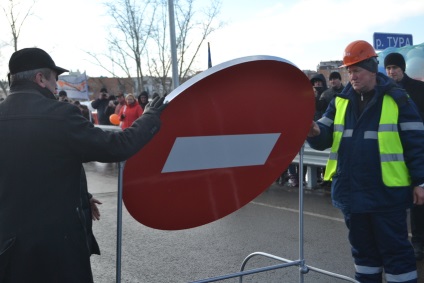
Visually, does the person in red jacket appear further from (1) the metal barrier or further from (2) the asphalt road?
(1) the metal barrier

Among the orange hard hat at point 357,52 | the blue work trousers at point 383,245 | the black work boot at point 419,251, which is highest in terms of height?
the orange hard hat at point 357,52

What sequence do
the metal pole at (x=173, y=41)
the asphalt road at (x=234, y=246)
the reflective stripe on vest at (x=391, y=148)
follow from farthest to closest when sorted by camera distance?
the metal pole at (x=173, y=41), the asphalt road at (x=234, y=246), the reflective stripe on vest at (x=391, y=148)

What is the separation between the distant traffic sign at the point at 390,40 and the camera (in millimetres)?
12625

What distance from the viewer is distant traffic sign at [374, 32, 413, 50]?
41.4 feet

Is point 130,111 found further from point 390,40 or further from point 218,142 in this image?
point 218,142

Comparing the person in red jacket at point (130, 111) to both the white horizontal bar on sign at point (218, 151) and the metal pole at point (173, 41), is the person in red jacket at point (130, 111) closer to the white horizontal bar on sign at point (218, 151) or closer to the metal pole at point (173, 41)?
the metal pole at point (173, 41)

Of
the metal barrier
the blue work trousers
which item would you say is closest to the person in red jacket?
the metal barrier

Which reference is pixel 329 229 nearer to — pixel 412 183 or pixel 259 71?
pixel 412 183

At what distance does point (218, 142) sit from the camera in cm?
309

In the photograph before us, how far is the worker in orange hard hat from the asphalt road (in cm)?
131

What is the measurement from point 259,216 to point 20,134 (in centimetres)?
599

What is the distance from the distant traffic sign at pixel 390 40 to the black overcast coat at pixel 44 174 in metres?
10.9

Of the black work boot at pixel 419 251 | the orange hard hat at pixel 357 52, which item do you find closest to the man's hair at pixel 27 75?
the orange hard hat at pixel 357 52

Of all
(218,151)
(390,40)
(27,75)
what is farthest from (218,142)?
(390,40)
